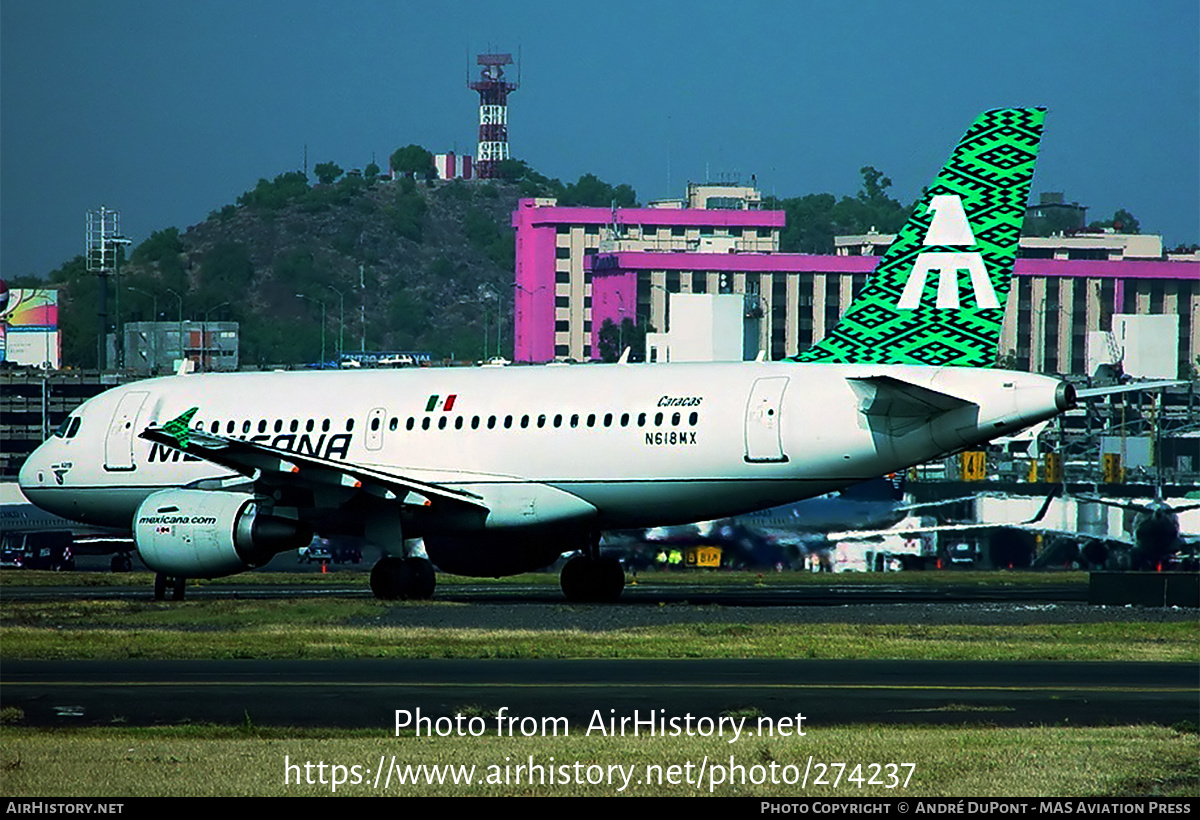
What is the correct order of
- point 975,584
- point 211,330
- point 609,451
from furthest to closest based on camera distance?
point 211,330 → point 975,584 → point 609,451

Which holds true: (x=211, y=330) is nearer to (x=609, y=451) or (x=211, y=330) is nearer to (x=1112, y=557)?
(x=1112, y=557)

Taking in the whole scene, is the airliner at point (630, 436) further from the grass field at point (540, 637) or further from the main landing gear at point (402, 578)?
the grass field at point (540, 637)

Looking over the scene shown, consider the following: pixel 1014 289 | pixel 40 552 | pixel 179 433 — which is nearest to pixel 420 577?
pixel 179 433

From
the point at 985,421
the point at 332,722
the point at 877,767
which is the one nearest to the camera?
the point at 877,767

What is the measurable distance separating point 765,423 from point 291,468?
27.0 feet

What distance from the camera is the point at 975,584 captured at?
47344 millimetres

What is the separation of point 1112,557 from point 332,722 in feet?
169

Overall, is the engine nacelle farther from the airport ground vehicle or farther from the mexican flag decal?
the airport ground vehicle

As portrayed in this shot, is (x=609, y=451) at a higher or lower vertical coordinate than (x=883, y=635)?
higher

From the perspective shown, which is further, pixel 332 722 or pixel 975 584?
pixel 975 584

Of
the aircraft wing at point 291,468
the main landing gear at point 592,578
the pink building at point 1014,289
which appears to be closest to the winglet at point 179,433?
the aircraft wing at point 291,468

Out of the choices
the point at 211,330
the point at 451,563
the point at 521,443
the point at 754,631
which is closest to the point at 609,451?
the point at 521,443

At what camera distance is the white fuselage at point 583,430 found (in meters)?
32.1

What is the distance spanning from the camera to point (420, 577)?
3500 centimetres
